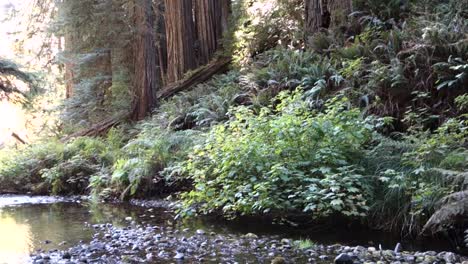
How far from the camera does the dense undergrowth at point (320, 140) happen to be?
5211mm

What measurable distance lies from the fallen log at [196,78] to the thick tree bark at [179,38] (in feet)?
3.02

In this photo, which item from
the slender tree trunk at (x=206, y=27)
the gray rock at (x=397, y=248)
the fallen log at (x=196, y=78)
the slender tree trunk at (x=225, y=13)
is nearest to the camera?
the gray rock at (x=397, y=248)

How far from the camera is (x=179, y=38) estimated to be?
14242mm

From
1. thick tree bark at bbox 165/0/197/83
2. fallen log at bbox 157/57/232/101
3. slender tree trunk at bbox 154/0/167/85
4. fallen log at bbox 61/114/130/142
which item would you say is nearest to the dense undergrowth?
fallen log at bbox 61/114/130/142

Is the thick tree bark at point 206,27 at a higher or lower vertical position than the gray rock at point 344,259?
higher

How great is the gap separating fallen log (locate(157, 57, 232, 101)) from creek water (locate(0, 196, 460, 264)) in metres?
4.98

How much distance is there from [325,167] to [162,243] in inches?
79.2

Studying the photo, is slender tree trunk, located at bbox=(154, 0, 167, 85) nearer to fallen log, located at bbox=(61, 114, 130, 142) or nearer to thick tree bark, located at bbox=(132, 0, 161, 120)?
thick tree bark, located at bbox=(132, 0, 161, 120)

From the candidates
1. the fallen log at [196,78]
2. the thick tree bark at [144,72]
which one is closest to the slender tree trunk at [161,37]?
the fallen log at [196,78]

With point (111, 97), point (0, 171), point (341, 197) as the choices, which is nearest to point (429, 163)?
point (341, 197)

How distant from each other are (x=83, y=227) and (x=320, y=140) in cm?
318

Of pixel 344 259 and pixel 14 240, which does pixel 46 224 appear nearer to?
pixel 14 240

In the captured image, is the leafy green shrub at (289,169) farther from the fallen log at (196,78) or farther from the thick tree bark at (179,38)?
the thick tree bark at (179,38)

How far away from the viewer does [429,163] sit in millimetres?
5195
